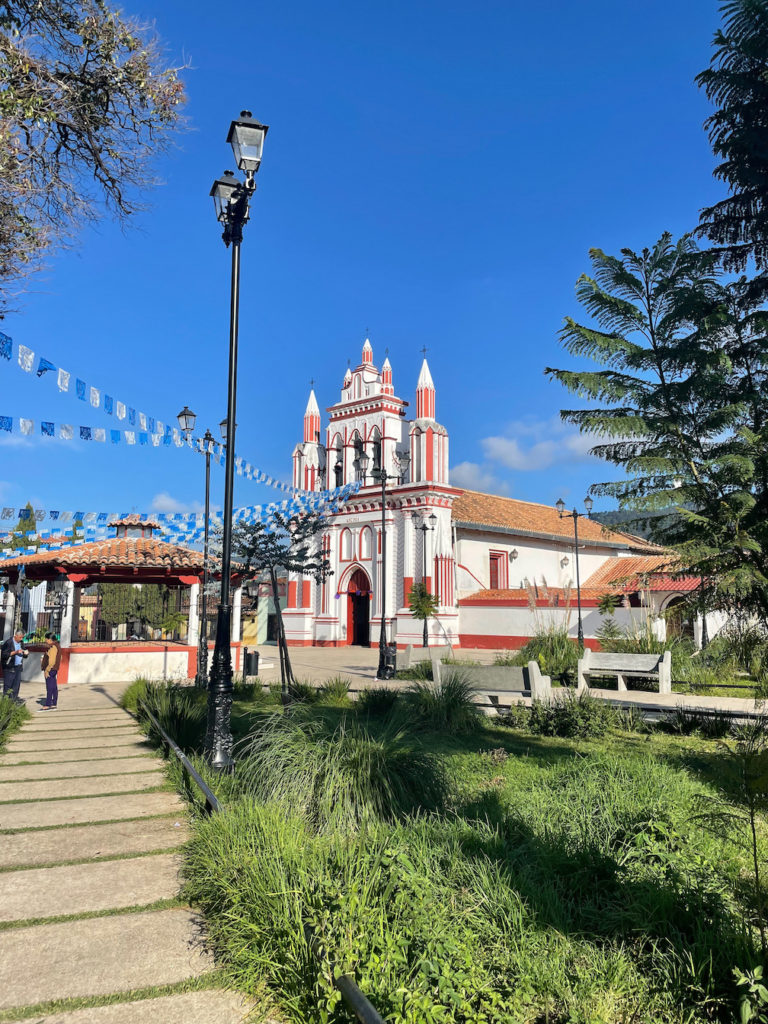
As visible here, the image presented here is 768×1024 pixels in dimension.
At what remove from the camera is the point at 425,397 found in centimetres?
3391

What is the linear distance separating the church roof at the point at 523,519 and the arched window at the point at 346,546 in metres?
5.74

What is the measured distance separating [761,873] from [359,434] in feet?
108

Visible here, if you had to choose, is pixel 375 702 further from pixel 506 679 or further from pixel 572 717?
pixel 572 717

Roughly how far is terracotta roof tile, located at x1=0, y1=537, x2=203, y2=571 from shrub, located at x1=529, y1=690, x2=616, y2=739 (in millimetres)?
12865

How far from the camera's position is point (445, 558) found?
32281 mm

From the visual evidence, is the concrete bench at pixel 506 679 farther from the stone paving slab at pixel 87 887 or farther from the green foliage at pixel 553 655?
the stone paving slab at pixel 87 887

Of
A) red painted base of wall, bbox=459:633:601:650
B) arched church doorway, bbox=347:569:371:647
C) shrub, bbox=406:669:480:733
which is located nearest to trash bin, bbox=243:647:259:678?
shrub, bbox=406:669:480:733

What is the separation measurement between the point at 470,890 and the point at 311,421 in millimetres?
36293

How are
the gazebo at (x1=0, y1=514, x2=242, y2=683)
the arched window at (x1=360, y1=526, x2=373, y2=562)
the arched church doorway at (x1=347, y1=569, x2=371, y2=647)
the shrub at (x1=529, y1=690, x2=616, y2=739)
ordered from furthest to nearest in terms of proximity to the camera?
the arched church doorway at (x1=347, y1=569, x2=371, y2=647), the arched window at (x1=360, y1=526, x2=373, y2=562), the gazebo at (x1=0, y1=514, x2=242, y2=683), the shrub at (x1=529, y1=690, x2=616, y2=739)

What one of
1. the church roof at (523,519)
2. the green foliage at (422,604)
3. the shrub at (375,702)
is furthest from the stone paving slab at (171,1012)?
the church roof at (523,519)

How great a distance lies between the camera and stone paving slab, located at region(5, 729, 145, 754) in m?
9.10

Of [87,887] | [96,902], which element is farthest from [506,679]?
[96,902]

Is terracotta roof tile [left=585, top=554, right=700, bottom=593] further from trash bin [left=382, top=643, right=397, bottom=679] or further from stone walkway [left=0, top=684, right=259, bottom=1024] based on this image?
stone walkway [left=0, top=684, right=259, bottom=1024]

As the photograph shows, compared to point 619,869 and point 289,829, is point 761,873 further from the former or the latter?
point 289,829
